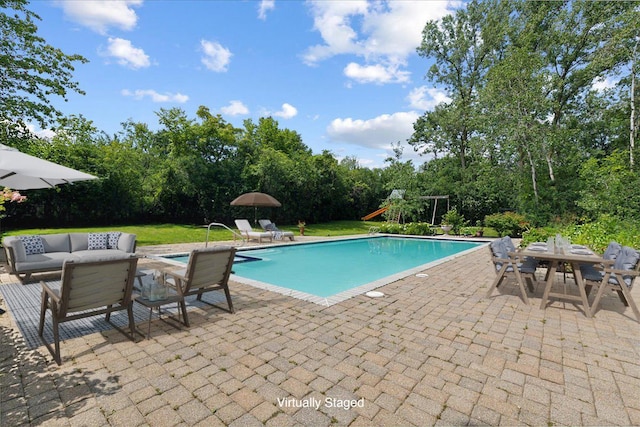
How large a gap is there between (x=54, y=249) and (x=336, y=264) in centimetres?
715

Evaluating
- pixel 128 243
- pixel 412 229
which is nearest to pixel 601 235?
pixel 412 229

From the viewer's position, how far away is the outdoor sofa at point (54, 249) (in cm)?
552

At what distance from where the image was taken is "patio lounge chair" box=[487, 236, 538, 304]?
4.73 m

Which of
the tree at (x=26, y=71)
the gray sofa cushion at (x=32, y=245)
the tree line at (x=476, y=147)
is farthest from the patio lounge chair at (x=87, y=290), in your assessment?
the tree line at (x=476, y=147)

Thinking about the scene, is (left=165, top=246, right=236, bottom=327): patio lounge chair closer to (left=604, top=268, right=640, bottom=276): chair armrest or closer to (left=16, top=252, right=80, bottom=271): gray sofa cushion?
(left=16, top=252, right=80, bottom=271): gray sofa cushion

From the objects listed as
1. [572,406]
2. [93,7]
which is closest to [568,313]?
[572,406]

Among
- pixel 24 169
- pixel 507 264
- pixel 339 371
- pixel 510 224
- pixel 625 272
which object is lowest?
pixel 339 371

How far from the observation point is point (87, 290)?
9.81ft

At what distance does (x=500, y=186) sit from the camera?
18.8 m

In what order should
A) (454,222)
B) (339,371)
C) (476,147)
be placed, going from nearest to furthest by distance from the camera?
(339,371) → (454,222) → (476,147)

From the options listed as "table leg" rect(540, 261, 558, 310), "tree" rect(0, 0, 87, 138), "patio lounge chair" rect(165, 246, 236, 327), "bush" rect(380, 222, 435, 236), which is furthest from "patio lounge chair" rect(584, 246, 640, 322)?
"tree" rect(0, 0, 87, 138)

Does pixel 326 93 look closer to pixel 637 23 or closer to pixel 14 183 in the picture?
pixel 637 23

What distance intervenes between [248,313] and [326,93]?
1609cm

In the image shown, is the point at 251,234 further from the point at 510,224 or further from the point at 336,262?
the point at 510,224
